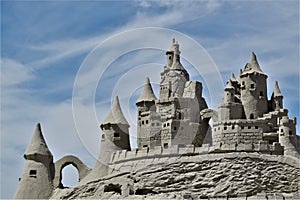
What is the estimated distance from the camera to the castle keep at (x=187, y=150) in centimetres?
4403

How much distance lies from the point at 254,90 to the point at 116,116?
12.2 meters

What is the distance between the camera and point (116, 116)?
5234cm

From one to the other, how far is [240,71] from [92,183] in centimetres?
1715

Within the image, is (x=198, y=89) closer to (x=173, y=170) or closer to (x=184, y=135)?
(x=184, y=135)

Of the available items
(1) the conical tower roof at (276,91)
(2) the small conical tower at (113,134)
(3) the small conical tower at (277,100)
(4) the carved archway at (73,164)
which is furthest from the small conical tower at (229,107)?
(4) the carved archway at (73,164)

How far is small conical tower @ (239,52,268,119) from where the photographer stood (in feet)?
168

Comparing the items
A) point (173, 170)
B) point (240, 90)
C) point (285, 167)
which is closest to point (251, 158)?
point (285, 167)

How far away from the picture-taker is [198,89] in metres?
53.1

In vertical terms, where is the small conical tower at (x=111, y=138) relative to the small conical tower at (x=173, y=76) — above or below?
below

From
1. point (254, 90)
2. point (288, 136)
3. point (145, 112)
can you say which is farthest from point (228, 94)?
point (145, 112)

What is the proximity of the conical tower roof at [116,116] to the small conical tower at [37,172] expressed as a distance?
569 cm

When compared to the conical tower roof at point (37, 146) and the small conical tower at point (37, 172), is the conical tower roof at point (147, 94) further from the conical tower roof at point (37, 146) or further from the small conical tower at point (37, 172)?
the small conical tower at point (37, 172)

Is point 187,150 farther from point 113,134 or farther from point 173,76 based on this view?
point 173,76

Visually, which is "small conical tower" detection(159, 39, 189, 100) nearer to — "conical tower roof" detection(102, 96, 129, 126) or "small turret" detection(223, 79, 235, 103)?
"conical tower roof" detection(102, 96, 129, 126)
